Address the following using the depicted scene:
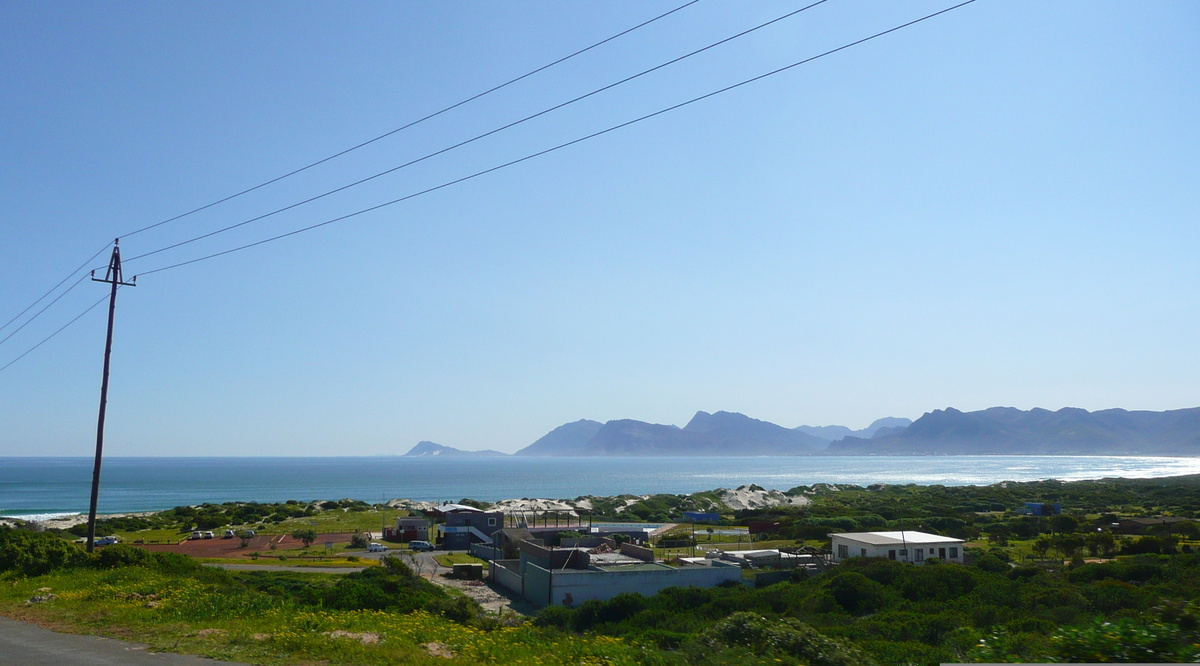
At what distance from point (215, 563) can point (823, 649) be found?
4139cm

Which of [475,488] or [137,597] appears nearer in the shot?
[137,597]

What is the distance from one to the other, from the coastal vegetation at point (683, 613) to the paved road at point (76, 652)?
392 millimetres

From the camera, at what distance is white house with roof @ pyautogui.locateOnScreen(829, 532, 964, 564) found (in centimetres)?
3797

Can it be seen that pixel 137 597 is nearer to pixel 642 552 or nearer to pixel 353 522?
pixel 642 552

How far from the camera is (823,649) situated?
8773 millimetres

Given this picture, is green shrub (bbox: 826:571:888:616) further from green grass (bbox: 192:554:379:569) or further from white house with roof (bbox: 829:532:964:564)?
green grass (bbox: 192:554:379:569)

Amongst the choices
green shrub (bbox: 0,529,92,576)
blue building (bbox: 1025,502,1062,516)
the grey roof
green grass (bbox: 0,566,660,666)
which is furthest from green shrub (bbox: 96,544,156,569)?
blue building (bbox: 1025,502,1062,516)

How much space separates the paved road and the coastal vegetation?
0.39 m

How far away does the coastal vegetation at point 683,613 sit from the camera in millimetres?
8758

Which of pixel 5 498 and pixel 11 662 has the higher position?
pixel 11 662

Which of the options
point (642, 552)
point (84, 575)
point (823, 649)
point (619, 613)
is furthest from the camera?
point (642, 552)

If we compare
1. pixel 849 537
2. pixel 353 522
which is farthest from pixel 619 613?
pixel 353 522

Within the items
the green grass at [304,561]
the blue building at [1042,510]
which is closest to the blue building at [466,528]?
the green grass at [304,561]

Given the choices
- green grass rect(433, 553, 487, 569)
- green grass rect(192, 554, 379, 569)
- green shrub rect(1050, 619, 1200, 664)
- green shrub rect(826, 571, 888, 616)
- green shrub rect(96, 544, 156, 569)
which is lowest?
green grass rect(433, 553, 487, 569)
